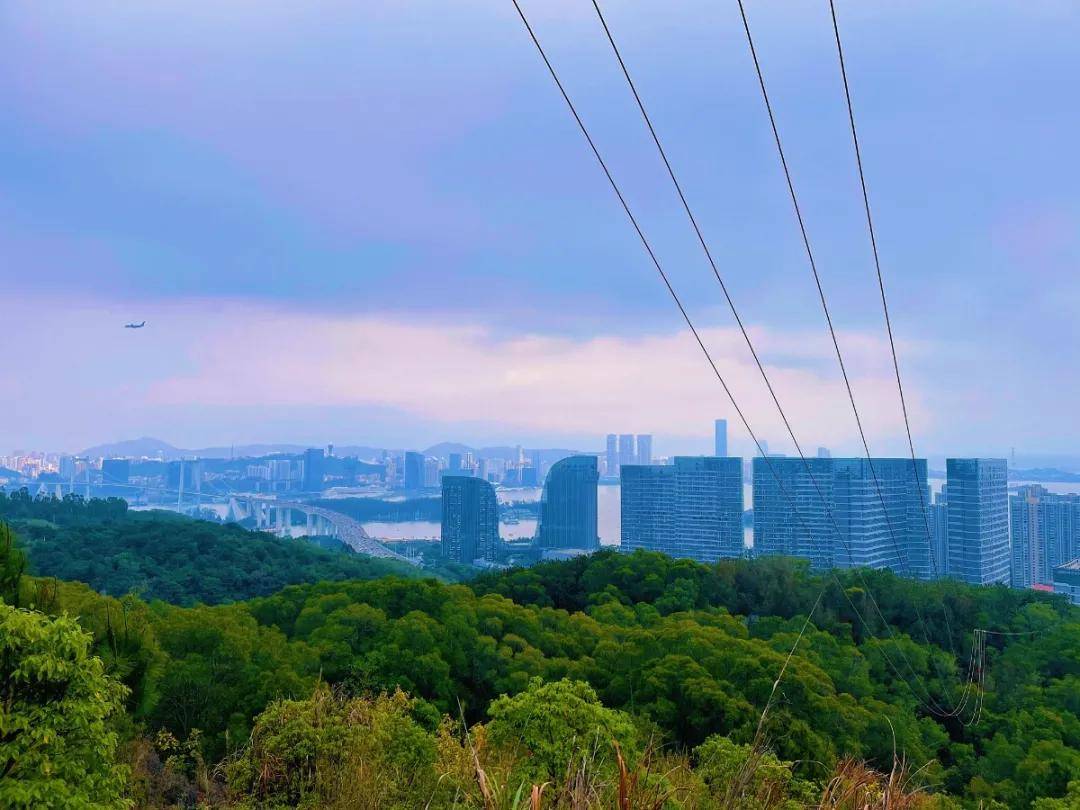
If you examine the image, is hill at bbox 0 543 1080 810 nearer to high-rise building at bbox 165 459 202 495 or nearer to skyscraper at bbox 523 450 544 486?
high-rise building at bbox 165 459 202 495

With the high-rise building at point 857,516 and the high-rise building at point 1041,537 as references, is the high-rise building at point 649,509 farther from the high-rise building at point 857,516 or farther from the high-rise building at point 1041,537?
the high-rise building at point 1041,537

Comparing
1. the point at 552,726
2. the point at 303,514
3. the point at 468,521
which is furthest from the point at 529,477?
the point at 552,726

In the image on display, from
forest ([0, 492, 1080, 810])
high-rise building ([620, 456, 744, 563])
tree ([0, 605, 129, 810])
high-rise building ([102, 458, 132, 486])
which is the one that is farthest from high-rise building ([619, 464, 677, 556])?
high-rise building ([102, 458, 132, 486])

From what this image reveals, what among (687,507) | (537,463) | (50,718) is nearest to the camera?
(50,718)

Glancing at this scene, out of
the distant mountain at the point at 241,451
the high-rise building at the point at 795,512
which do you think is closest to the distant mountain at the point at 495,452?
the distant mountain at the point at 241,451

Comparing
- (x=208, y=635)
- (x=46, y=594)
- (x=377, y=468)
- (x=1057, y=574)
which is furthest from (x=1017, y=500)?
(x=377, y=468)

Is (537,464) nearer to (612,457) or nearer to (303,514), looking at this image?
(612,457)
